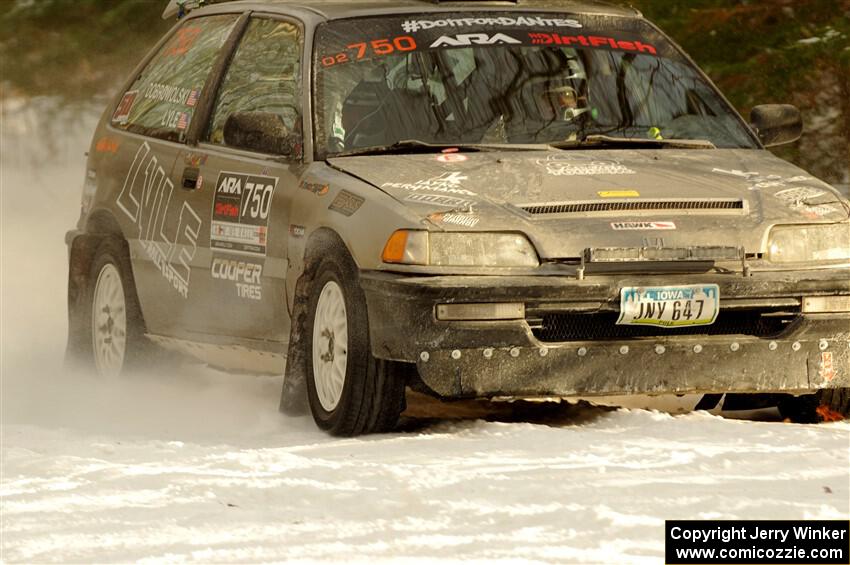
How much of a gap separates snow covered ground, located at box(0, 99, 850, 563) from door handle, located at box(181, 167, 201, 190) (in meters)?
0.96

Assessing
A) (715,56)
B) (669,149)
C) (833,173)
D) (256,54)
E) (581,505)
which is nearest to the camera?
(581,505)

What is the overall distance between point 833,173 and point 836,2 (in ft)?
6.56

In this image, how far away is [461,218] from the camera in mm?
7637

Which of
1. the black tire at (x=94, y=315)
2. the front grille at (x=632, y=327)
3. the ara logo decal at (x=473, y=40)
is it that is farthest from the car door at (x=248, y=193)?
the front grille at (x=632, y=327)

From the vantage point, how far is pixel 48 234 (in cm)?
1695

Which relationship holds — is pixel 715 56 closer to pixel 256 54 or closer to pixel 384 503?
pixel 256 54

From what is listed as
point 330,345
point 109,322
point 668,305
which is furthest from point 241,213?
point 668,305

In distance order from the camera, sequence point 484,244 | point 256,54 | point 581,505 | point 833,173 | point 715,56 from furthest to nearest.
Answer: point 715,56
point 833,173
point 256,54
point 484,244
point 581,505

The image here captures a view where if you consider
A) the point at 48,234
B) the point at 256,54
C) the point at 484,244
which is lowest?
the point at 48,234

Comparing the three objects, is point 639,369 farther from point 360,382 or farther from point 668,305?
point 360,382

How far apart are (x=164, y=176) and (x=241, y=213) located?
90 centimetres

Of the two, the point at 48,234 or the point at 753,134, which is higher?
the point at 753,134

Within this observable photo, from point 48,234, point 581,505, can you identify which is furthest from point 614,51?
point 48,234

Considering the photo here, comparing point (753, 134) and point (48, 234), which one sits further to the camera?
point (48, 234)
